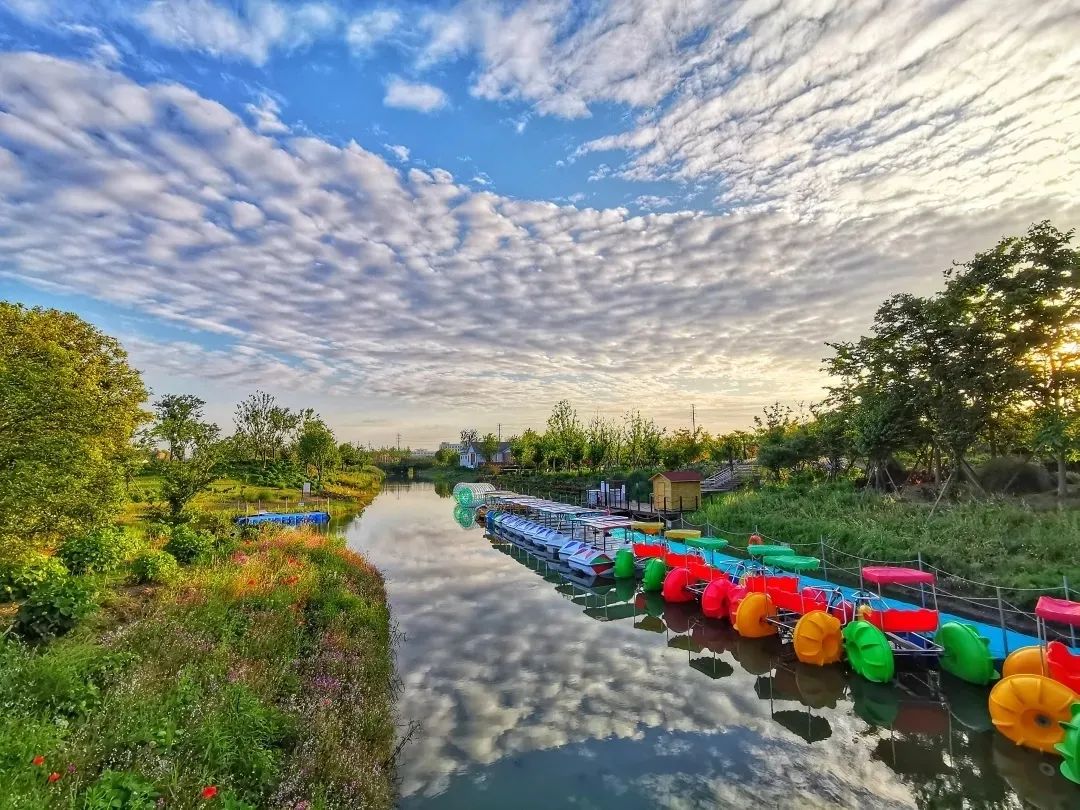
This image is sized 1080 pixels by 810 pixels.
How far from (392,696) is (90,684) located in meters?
5.37

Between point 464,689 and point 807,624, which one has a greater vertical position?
point 807,624

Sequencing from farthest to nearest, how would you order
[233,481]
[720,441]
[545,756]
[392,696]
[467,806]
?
[720,441] → [233,481] → [392,696] → [545,756] → [467,806]

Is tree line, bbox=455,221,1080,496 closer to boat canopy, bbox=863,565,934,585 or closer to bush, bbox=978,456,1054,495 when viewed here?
bush, bbox=978,456,1054,495

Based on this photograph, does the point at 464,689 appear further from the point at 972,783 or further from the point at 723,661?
the point at 972,783

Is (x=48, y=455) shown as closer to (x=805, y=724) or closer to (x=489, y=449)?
(x=805, y=724)

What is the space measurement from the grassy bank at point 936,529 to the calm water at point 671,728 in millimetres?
5287

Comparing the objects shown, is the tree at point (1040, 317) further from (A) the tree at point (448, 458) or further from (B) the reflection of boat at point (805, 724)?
(A) the tree at point (448, 458)

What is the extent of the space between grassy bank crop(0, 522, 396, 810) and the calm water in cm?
122

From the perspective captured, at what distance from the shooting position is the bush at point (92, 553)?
10.4m

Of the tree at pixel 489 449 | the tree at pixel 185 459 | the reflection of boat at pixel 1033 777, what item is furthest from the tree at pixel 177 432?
the tree at pixel 489 449

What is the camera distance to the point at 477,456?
110 metres

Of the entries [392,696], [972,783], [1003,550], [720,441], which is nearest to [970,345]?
[1003,550]

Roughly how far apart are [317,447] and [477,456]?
52.5 metres

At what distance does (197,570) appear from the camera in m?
12.9
